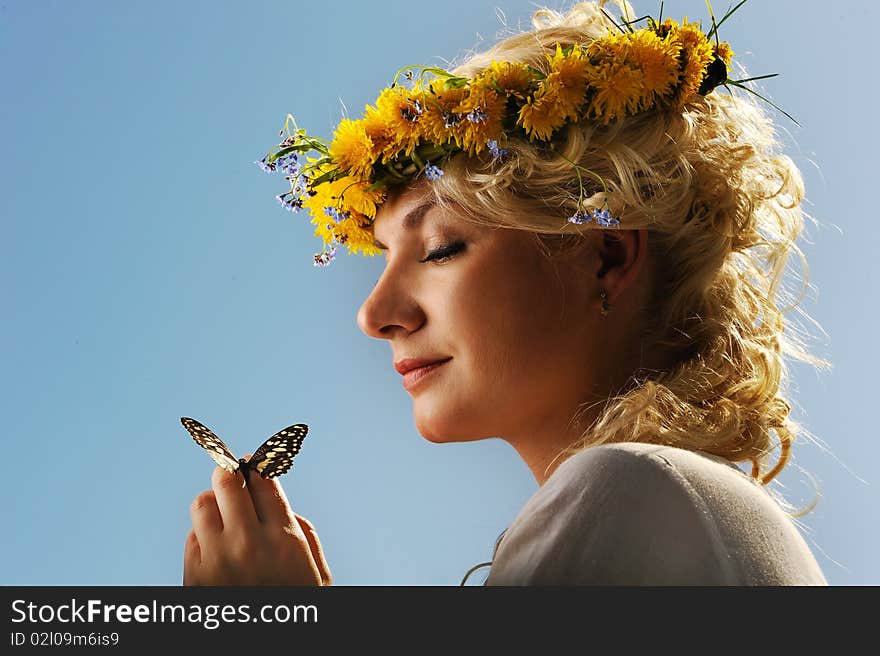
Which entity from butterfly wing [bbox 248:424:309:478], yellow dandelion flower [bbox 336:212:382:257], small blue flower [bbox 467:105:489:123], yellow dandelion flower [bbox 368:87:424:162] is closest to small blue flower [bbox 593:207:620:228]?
small blue flower [bbox 467:105:489:123]

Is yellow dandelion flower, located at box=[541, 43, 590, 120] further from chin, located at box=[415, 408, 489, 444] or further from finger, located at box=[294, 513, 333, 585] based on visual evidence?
finger, located at box=[294, 513, 333, 585]

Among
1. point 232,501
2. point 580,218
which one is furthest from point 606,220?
point 232,501

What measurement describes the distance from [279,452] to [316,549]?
20cm

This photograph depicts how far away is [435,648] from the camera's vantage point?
58.6 inches

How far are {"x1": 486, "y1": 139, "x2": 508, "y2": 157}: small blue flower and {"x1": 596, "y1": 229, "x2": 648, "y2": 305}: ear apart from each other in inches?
10.0

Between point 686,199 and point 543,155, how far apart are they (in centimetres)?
30

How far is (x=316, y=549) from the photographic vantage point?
1.86 m

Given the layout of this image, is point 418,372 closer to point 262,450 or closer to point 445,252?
point 445,252

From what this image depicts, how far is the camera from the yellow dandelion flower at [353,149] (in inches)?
90.0

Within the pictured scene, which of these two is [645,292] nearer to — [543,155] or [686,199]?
[686,199]

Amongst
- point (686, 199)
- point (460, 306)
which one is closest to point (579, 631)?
point (460, 306)

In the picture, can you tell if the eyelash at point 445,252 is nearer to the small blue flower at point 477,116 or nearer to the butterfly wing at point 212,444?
the small blue flower at point 477,116

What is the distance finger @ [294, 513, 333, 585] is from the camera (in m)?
1.82

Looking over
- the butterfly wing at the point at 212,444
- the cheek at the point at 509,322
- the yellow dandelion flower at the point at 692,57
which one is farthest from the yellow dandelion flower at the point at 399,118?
the butterfly wing at the point at 212,444
